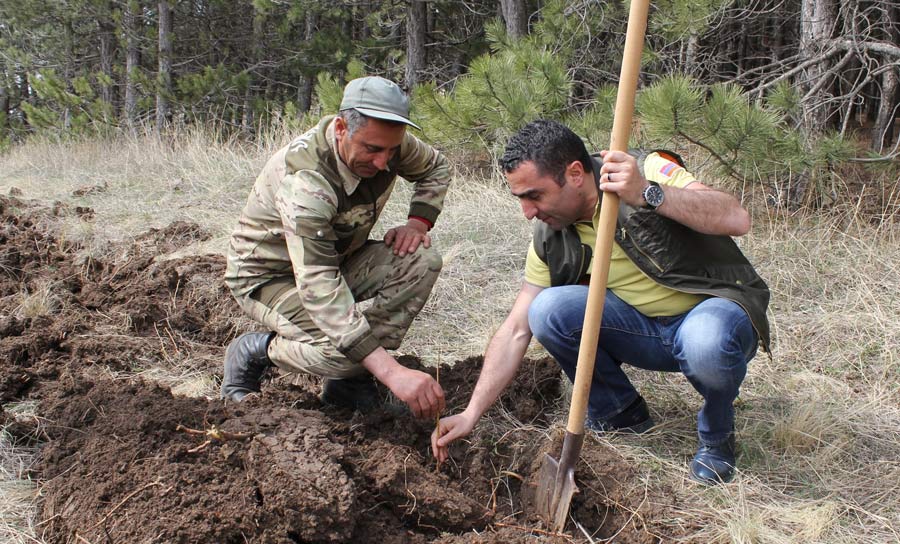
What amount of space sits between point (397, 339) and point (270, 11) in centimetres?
1037

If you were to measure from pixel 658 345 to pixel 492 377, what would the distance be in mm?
643

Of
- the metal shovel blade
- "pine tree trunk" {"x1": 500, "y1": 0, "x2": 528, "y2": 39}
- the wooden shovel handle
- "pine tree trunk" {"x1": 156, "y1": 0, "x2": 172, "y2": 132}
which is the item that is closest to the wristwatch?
the wooden shovel handle

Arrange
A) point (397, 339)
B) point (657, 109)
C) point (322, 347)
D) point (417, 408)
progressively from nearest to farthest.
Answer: point (417, 408), point (322, 347), point (397, 339), point (657, 109)

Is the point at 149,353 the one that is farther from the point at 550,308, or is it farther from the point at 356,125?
the point at 550,308

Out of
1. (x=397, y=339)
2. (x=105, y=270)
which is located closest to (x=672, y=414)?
(x=397, y=339)

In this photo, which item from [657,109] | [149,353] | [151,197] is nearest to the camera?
[149,353]

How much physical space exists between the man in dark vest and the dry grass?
0.78 ft

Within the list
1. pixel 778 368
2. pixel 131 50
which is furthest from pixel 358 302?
pixel 131 50

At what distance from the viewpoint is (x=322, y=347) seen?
10.4ft

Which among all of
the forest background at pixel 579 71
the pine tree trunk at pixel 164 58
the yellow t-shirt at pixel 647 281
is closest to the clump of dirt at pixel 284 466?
the yellow t-shirt at pixel 647 281

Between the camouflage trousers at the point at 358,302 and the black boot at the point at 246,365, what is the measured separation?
3.0 inches

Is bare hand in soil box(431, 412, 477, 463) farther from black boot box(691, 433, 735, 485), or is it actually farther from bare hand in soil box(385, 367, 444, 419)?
black boot box(691, 433, 735, 485)

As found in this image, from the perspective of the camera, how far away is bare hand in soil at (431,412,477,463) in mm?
2738

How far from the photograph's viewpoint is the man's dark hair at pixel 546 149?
2664mm
